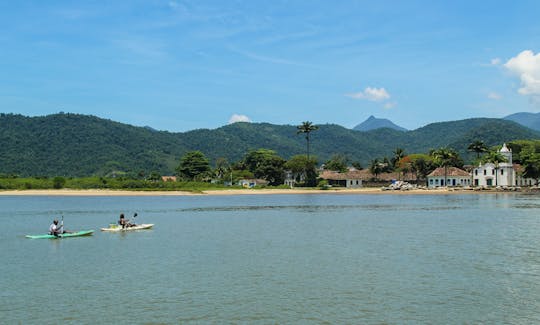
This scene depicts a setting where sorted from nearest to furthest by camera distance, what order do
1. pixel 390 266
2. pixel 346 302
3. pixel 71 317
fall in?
1. pixel 71 317
2. pixel 346 302
3. pixel 390 266

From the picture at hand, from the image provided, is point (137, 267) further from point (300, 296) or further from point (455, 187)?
point (455, 187)

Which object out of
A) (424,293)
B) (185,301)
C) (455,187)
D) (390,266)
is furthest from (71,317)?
(455,187)

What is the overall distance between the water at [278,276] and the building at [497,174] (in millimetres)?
82012

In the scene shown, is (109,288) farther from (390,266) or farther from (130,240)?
(130,240)

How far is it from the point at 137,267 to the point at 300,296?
10055 mm

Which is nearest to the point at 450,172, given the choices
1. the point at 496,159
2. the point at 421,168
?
the point at 421,168

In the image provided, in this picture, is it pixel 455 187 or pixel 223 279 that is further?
pixel 455 187

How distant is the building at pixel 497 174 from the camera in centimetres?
11888

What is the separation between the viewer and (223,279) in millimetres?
23297

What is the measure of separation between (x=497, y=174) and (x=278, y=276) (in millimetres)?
108604

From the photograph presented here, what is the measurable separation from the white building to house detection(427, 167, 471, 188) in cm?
235

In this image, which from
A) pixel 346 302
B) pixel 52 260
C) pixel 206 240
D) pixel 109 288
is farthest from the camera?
pixel 206 240

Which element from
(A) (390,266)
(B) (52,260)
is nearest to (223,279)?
(A) (390,266)

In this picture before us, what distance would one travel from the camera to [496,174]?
393 ft
